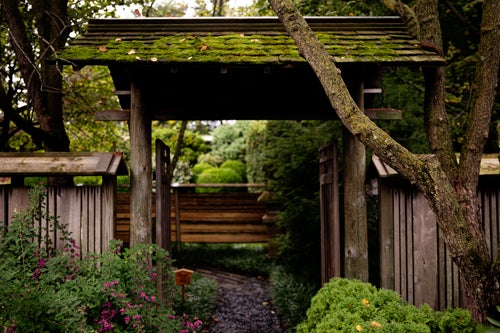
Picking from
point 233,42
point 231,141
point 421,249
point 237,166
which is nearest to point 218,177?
point 237,166

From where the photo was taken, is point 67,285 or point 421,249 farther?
point 421,249

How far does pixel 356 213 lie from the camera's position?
17.8ft

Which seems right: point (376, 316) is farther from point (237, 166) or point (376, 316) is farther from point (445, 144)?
point (237, 166)

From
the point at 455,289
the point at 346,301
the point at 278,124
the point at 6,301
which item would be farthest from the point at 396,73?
the point at 6,301

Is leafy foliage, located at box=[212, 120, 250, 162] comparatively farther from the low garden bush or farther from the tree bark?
the low garden bush

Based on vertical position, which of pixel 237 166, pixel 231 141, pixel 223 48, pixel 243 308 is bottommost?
pixel 243 308

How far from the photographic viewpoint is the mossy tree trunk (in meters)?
3.89

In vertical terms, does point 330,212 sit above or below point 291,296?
above

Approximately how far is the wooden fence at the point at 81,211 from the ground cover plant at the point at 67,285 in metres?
0.10

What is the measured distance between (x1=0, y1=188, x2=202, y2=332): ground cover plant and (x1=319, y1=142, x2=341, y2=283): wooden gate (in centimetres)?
192

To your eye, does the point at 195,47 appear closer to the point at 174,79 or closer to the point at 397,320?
the point at 174,79

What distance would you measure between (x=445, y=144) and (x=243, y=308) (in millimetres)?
5241

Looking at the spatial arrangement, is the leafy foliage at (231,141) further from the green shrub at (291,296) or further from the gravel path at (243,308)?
the green shrub at (291,296)

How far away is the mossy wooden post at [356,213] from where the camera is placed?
17.8 feet
